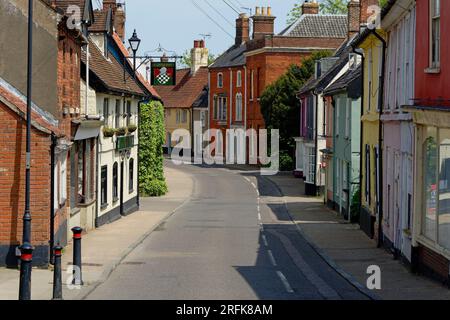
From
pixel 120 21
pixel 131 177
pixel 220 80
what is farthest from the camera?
pixel 220 80

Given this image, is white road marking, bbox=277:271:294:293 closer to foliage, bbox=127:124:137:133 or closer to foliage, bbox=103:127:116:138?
foliage, bbox=103:127:116:138

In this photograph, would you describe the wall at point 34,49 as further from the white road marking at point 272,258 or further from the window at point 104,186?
the window at point 104,186

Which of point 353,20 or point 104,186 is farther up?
point 353,20

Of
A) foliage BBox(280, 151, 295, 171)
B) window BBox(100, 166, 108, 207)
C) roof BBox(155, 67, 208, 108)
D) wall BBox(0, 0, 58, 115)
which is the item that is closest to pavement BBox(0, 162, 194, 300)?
window BBox(100, 166, 108, 207)

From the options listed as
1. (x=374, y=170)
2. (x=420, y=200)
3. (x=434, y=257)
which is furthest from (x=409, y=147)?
(x=374, y=170)

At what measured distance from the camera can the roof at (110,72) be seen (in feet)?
105

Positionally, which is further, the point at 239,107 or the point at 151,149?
the point at 239,107

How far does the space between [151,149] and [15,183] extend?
2741 cm

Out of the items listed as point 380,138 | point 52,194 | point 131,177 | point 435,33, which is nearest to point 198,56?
point 131,177

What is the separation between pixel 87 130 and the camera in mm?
28578

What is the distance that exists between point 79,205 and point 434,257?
13840mm

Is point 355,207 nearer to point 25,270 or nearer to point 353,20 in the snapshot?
point 25,270

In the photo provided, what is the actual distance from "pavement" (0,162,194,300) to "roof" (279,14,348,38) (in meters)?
30.2

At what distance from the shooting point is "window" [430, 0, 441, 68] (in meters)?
18.8
